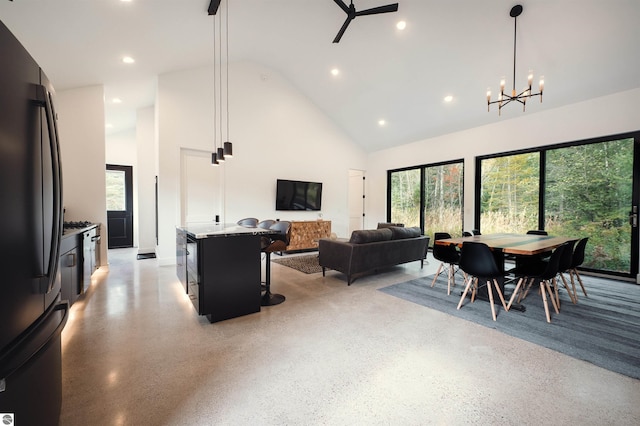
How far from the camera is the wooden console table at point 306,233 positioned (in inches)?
274

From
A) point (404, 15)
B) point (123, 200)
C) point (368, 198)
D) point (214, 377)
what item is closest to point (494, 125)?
point (404, 15)

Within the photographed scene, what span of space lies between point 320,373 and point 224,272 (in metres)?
1.42

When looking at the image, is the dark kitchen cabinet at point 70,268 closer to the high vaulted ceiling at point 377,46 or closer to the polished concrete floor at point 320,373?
the polished concrete floor at point 320,373

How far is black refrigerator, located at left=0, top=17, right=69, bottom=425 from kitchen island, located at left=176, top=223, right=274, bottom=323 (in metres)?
1.51

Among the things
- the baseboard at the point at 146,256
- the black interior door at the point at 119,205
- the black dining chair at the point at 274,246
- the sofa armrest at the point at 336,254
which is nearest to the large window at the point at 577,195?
the sofa armrest at the point at 336,254

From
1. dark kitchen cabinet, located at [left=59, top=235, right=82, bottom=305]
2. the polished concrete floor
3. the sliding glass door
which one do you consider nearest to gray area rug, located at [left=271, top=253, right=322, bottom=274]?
the polished concrete floor

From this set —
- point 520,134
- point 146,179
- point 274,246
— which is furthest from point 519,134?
point 146,179

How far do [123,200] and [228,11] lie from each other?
6.09 meters

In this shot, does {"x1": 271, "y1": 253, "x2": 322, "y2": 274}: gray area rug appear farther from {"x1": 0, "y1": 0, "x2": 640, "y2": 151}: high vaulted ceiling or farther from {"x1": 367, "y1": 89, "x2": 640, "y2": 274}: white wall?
{"x1": 0, "y1": 0, "x2": 640, "y2": 151}: high vaulted ceiling

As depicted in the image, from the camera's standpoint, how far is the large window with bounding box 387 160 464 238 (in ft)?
22.3

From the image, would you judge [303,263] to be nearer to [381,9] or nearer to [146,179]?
[381,9]

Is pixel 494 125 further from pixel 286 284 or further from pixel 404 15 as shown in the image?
pixel 286 284

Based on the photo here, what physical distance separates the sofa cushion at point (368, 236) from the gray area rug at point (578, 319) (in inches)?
29.6

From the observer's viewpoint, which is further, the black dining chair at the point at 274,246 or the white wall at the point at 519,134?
the white wall at the point at 519,134
